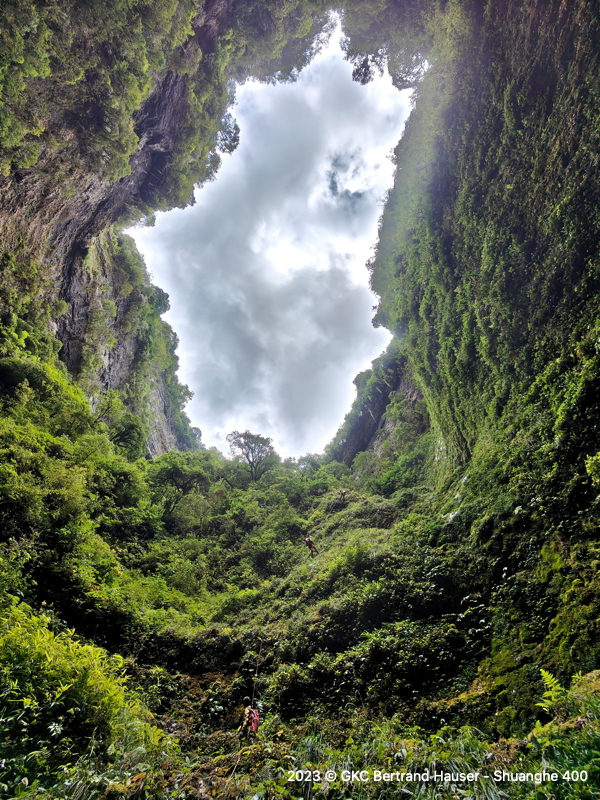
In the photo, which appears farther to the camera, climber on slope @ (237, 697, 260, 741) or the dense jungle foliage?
climber on slope @ (237, 697, 260, 741)

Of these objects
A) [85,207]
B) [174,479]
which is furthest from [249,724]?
[85,207]

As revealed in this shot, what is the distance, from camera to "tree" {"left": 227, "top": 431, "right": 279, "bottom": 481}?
3425 centimetres

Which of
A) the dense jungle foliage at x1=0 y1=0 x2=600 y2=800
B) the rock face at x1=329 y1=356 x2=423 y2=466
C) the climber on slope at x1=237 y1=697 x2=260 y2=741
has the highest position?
the rock face at x1=329 y1=356 x2=423 y2=466

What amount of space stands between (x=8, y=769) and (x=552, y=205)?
39.0 ft

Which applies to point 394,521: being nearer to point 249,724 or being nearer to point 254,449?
point 249,724

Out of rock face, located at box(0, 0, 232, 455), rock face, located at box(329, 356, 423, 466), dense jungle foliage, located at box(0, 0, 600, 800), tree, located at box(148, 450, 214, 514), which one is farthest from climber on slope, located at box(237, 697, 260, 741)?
rock face, located at box(329, 356, 423, 466)

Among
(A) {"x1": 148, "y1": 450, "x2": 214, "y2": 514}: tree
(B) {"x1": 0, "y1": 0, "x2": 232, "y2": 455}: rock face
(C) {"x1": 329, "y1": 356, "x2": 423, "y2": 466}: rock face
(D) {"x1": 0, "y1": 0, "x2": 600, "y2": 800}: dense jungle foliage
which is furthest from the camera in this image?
(C) {"x1": 329, "y1": 356, "x2": 423, "y2": 466}: rock face

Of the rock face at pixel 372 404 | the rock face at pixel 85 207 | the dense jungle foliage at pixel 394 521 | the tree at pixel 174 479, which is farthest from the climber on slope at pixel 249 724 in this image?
the rock face at pixel 372 404

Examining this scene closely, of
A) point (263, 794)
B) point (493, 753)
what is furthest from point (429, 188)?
point (263, 794)

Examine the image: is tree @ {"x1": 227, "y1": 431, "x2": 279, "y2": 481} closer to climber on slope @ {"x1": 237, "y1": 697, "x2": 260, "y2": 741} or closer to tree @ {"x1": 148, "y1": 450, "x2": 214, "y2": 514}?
tree @ {"x1": 148, "y1": 450, "x2": 214, "y2": 514}

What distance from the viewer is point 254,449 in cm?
3469

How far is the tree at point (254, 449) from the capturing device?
112 ft

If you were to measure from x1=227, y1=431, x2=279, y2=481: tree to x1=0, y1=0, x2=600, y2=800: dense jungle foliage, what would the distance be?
15550mm

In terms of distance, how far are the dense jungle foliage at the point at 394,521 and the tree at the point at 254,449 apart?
15.5 m
